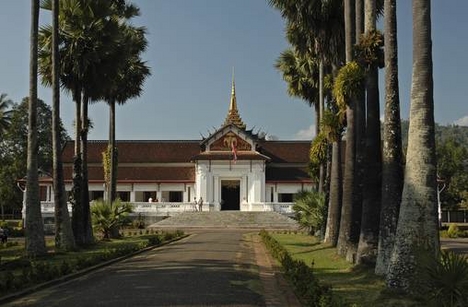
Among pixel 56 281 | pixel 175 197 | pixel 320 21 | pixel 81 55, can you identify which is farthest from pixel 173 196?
pixel 56 281

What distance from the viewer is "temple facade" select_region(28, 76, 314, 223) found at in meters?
58.6

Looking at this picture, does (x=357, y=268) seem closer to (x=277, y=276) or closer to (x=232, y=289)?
(x=277, y=276)

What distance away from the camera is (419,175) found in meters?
10.2

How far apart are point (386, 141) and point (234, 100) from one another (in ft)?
193

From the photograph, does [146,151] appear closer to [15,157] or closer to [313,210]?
[15,157]

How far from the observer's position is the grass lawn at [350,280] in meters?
9.92

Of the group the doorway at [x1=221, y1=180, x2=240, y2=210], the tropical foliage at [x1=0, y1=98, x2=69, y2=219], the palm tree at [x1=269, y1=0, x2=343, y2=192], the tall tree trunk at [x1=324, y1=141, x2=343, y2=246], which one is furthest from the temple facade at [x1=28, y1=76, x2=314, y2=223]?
the tall tree trunk at [x1=324, y1=141, x2=343, y2=246]

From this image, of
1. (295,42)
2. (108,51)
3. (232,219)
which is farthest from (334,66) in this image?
(232,219)

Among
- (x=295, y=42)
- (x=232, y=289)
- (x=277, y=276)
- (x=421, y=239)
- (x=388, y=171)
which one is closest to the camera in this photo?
(x=421, y=239)

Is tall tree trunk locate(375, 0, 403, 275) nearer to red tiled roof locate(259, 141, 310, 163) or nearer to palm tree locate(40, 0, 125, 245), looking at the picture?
palm tree locate(40, 0, 125, 245)

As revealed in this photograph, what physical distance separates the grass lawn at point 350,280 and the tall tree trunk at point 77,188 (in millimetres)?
8457

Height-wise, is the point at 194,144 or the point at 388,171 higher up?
the point at 194,144

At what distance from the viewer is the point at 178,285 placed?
11797 millimetres

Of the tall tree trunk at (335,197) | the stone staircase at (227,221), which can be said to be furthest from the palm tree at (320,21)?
the stone staircase at (227,221)
